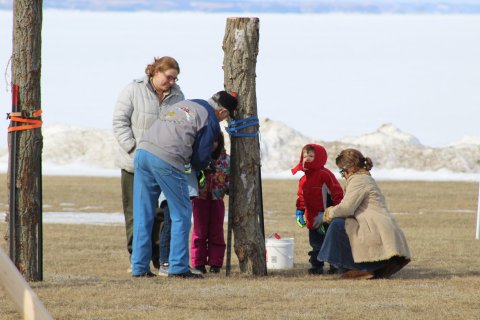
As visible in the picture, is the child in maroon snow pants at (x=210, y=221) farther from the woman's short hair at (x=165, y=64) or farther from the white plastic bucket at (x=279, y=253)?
the woman's short hair at (x=165, y=64)

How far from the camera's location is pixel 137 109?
10656 mm

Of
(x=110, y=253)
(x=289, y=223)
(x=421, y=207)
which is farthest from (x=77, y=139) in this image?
(x=110, y=253)

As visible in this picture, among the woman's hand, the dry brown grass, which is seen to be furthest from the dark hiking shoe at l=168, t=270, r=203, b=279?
the woman's hand

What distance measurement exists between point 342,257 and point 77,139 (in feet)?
222

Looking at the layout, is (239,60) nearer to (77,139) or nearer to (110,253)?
(110,253)

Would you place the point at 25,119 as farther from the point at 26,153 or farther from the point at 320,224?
the point at 320,224

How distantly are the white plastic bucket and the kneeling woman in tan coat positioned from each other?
3.82 ft

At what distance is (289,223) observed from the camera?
20.1 metres

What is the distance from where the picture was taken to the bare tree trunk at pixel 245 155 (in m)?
10.7

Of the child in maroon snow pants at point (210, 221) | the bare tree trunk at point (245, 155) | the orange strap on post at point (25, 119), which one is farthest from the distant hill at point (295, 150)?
the orange strap on post at point (25, 119)

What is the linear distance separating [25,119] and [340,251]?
3.18 m

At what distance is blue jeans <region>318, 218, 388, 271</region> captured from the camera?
34.6 feet

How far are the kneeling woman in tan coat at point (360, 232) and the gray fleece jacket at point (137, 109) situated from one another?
1.77 meters

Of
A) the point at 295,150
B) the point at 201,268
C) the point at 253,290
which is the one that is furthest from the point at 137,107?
the point at 295,150
